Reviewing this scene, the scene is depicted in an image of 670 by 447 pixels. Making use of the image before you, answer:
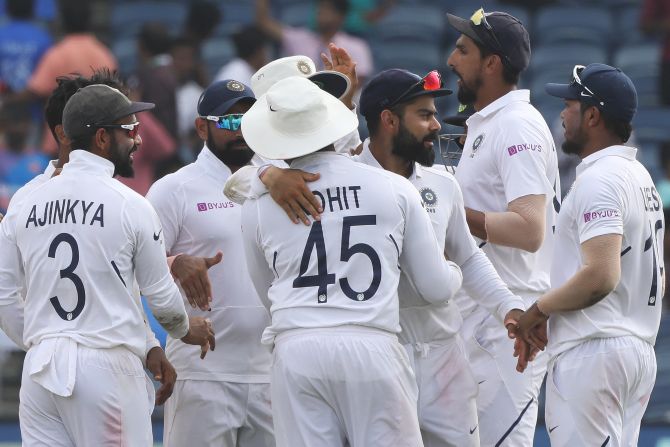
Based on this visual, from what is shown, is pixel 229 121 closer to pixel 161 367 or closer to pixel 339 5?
pixel 161 367

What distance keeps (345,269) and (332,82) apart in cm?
122

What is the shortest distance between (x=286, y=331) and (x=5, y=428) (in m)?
4.22

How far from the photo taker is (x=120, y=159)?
6.56 m

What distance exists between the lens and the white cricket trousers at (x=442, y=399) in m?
6.38

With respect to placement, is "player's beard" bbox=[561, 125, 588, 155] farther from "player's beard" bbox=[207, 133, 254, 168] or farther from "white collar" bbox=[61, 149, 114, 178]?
"white collar" bbox=[61, 149, 114, 178]

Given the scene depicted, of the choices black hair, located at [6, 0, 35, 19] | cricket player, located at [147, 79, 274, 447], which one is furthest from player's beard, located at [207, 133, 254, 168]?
A: black hair, located at [6, 0, 35, 19]

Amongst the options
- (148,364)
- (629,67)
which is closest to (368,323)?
(148,364)

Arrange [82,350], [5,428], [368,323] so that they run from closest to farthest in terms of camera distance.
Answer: [368,323] < [82,350] < [5,428]

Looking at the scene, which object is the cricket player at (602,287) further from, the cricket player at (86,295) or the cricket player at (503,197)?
the cricket player at (86,295)

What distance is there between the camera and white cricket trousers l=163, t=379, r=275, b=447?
699 centimetres

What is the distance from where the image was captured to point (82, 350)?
621cm

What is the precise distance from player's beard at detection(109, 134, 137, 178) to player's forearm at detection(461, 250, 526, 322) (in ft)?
5.23

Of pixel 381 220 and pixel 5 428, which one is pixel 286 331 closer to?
pixel 381 220

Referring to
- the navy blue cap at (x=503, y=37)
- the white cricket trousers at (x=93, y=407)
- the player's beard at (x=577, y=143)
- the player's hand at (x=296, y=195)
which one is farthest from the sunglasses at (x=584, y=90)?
the white cricket trousers at (x=93, y=407)
